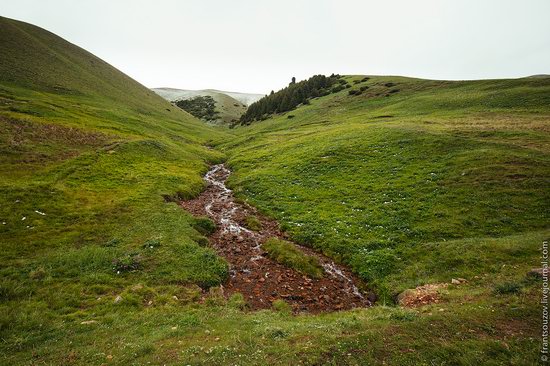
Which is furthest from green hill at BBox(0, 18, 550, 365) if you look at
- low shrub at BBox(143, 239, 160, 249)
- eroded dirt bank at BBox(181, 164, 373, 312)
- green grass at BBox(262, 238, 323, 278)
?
green grass at BBox(262, 238, 323, 278)

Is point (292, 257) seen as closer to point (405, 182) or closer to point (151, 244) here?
point (151, 244)

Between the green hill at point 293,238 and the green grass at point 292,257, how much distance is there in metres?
→ 2.39

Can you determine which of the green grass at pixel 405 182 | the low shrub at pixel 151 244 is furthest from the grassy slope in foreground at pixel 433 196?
the low shrub at pixel 151 244

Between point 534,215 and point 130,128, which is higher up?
point 130,128

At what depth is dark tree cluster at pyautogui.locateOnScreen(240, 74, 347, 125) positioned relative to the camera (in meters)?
129

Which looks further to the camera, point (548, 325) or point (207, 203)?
point (207, 203)

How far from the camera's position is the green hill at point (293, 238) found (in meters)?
12.1

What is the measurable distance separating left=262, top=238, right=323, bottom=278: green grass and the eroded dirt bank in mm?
453

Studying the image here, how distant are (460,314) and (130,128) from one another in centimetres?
7700

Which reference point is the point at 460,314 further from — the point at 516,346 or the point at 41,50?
the point at 41,50

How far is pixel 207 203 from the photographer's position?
37625 millimetres

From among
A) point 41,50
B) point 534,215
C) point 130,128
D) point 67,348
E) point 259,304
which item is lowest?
point 259,304

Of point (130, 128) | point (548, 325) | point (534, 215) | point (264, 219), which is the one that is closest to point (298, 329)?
point (548, 325)

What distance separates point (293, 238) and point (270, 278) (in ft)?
20.9
